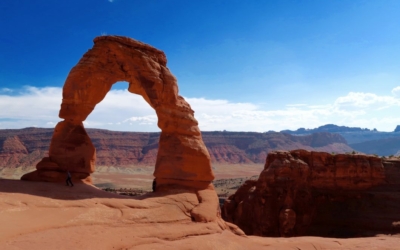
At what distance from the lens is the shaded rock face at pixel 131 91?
1528cm

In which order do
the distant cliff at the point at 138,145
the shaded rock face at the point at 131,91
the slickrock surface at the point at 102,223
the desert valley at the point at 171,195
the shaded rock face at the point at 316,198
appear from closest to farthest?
the slickrock surface at the point at 102,223
the desert valley at the point at 171,195
the shaded rock face at the point at 131,91
the shaded rock face at the point at 316,198
the distant cliff at the point at 138,145

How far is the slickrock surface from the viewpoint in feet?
28.7

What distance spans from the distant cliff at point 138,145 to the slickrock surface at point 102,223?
80.4 m

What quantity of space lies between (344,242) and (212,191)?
735cm

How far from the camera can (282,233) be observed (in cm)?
2472

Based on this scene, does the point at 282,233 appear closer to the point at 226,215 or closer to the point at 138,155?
the point at 226,215

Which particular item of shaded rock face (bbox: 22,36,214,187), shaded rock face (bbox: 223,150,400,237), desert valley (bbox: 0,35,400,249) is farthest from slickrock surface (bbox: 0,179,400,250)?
shaded rock face (bbox: 223,150,400,237)

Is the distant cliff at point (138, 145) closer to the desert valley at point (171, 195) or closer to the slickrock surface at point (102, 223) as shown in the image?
the desert valley at point (171, 195)

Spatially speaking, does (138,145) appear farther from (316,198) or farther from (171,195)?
(171,195)

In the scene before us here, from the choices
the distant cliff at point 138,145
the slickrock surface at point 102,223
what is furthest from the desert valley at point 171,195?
the distant cliff at point 138,145

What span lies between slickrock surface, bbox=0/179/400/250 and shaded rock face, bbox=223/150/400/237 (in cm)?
1097

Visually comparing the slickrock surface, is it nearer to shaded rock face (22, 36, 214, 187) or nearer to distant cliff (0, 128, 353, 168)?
shaded rock face (22, 36, 214, 187)

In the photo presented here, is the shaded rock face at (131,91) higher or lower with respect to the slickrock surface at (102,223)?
higher

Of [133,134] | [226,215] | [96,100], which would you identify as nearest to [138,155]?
[133,134]
